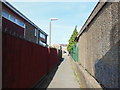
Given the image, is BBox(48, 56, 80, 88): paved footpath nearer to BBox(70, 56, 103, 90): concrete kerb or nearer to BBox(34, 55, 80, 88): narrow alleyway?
BBox(34, 55, 80, 88): narrow alleyway

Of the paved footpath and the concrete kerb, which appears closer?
the concrete kerb

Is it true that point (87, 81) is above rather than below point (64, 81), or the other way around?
above

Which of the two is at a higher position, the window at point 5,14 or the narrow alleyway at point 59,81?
the window at point 5,14

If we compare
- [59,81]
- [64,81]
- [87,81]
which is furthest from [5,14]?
[87,81]

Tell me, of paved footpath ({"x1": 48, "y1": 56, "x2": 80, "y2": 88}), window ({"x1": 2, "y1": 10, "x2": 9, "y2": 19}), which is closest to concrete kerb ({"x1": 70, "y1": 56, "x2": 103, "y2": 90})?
paved footpath ({"x1": 48, "y1": 56, "x2": 80, "y2": 88})

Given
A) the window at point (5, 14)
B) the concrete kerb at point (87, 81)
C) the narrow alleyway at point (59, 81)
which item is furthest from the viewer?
the window at point (5, 14)

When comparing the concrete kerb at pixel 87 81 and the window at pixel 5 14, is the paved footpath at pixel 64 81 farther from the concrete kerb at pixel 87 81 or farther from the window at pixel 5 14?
the window at pixel 5 14

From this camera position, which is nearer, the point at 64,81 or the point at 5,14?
the point at 64,81

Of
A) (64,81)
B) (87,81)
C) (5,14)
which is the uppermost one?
(5,14)

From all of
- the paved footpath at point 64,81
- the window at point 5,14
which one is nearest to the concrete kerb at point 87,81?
the paved footpath at point 64,81

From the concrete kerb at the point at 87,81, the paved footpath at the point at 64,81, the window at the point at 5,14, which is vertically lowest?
the paved footpath at the point at 64,81

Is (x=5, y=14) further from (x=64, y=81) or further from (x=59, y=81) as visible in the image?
(x=64, y=81)

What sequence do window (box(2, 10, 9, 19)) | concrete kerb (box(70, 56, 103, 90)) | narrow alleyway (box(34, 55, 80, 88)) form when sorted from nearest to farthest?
concrete kerb (box(70, 56, 103, 90)) < narrow alleyway (box(34, 55, 80, 88)) < window (box(2, 10, 9, 19))

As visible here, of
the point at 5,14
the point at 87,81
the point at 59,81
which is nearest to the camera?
the point at 87,81
